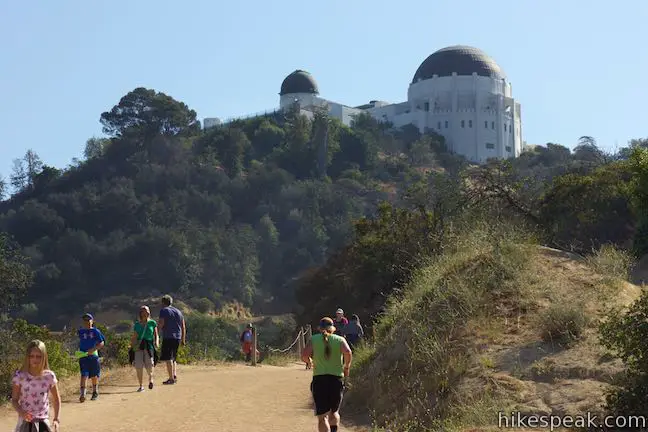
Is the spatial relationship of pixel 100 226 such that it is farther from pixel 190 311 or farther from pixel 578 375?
pixel 578 375

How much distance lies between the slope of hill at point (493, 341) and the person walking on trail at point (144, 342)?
2913 mm

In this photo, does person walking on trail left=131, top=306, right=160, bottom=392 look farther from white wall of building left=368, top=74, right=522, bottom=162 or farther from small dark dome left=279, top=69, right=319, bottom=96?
small dark dome left=279, top=69, right=319, bottom=96

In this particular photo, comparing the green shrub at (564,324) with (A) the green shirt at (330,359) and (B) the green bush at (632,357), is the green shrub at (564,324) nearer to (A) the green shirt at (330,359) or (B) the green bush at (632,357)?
(B) the green bush at (632,357)

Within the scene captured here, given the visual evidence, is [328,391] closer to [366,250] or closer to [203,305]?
[366,250]

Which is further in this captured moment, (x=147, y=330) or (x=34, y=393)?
(x=147, y=330)

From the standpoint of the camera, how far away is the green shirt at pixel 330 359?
906 centimetres

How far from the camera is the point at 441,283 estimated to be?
12.5 m

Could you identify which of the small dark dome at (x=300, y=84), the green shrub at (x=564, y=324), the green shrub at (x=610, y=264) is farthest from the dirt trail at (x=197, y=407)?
the small dark dome at (x=300, y=84)

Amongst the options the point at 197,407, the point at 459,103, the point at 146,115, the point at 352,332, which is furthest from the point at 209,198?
the point at 197,407

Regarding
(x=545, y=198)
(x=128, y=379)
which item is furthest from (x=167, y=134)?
(x=128, y=379)

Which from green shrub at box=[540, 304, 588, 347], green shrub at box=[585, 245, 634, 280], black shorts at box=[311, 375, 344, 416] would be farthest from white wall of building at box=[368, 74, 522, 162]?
black shorts at box=[311, 375, 344, 416]

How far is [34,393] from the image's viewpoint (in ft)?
24.3

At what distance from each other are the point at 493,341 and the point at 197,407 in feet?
12.6

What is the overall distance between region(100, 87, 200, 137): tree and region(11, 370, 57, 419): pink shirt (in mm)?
99399
